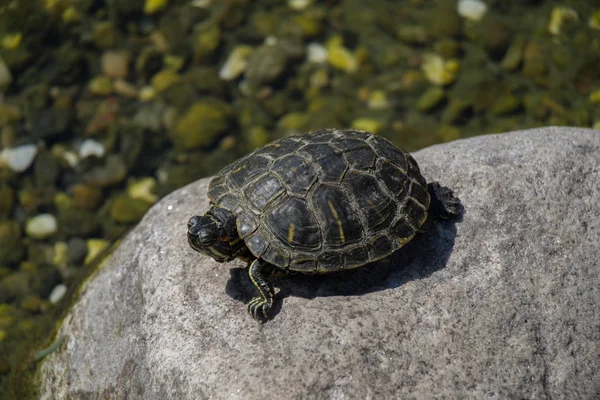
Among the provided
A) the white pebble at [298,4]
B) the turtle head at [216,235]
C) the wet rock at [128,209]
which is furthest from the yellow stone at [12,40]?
the turtle head at [216,235]

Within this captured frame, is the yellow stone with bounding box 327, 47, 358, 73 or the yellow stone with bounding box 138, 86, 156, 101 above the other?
the yellow stone with bounding box 138, 86, 156, 101

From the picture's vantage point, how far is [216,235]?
4406 mm

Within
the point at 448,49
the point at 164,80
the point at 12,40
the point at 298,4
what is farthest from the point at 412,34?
the point at 12,40

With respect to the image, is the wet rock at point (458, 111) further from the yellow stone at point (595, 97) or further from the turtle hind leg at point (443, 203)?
the turtle hind leg at point (443, 203)

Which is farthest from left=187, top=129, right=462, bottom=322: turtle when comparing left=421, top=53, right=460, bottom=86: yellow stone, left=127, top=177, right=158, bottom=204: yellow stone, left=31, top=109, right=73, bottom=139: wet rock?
left=31, top=109, right=73, bottom=139: wet rock

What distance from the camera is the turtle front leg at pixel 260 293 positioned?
4.52 meters

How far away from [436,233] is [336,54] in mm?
5194

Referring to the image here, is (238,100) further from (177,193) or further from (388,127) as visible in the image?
(177,193)

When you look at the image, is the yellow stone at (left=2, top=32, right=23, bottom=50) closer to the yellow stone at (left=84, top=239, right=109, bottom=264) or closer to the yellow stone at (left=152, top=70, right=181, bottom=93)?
the yellow stone at (left=152, top=70, right=181, bottom=93)

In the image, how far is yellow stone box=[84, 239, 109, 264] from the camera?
7.91 metres

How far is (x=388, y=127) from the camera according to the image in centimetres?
882

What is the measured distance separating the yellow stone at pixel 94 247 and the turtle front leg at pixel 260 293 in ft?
13.3

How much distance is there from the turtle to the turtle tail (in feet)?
0.50

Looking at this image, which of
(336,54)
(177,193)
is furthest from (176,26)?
(177,193)
